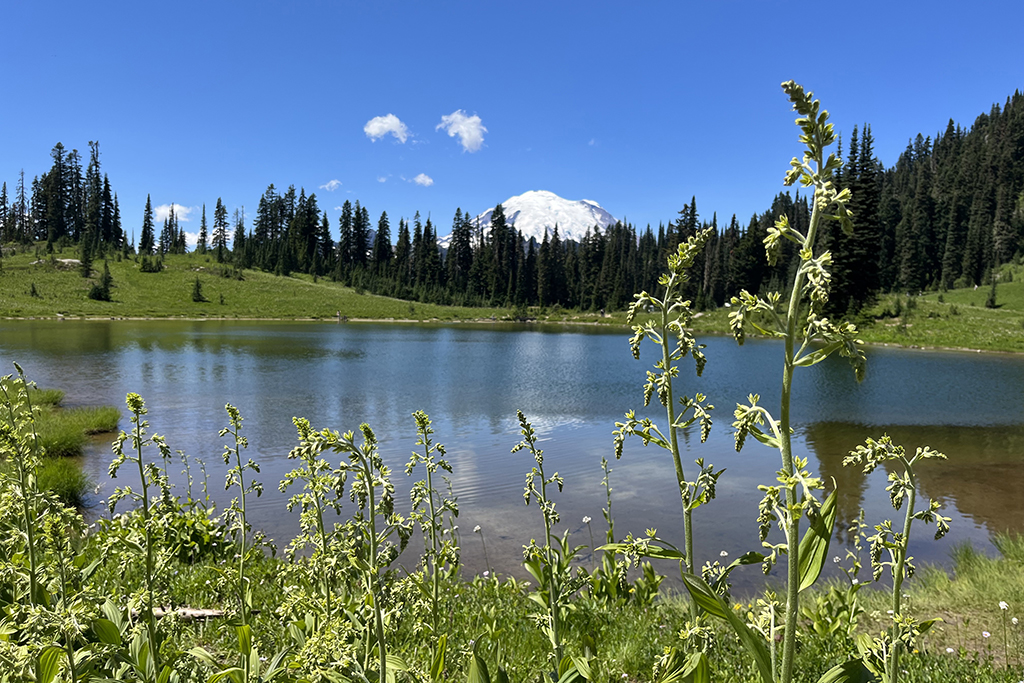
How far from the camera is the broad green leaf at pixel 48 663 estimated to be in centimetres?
219

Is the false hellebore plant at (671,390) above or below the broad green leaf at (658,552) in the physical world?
above

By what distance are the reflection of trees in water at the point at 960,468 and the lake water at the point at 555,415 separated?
0.07 m

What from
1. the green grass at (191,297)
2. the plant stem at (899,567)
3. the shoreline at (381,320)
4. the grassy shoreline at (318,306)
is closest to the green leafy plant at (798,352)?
the plant stem at (899,567)

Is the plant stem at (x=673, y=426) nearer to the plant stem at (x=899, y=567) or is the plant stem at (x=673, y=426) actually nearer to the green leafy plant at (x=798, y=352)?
the green leafy plant at (x=798, y=352)

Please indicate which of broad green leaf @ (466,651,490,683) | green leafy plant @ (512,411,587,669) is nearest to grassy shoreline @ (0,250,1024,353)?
green leafy plant @ (512,411,587,669)

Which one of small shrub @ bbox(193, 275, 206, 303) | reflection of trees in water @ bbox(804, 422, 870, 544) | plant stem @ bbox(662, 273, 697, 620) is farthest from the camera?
small shrub @ bbox(193, 275, 206, 303)

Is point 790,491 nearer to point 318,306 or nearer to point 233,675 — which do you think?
point 233,675

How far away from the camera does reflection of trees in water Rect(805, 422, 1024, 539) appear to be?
11.3 metres

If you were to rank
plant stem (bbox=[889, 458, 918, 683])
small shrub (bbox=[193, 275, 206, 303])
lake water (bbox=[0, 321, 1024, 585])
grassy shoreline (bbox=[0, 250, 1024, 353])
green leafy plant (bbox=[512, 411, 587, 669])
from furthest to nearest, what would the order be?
small shrub (bbox=[193, 275, 206, 303]) → grassy shoreline (bbox=[0, 250, 1024, 353]) → lake water (bbox=[0, 321, 1024, 585]) → green leafy plant (bbox=[512, 411, 587, 669]) → plant stem (bbox=[889, 458, 918, 683])

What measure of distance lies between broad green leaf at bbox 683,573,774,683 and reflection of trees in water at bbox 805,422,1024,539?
7794 mm

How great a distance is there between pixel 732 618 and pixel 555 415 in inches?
774

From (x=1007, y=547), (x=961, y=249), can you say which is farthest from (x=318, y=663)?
(x=961, y=249)

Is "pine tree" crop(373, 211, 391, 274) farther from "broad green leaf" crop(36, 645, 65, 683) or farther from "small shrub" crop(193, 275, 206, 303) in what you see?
"broad green leaf" crop(36, 645, 65, 683)

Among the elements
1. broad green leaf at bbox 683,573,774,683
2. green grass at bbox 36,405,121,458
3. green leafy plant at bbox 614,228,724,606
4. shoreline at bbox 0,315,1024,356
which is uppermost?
green leafy plant at bbox 614,228,724,606
